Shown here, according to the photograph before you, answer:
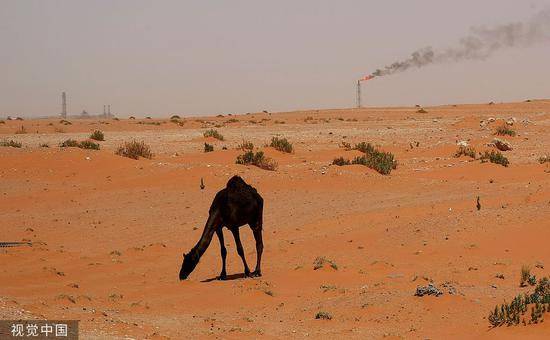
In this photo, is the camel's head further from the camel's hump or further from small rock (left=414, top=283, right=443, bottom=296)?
small rock (left=414, top=283, right=443, bottom=296)

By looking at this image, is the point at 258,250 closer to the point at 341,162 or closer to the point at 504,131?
the point at 341,162

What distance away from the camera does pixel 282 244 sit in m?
18.5

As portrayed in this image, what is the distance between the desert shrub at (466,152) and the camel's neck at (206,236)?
2128 cm

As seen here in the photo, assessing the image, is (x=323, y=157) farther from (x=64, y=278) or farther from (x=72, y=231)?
(x=64, y=278)

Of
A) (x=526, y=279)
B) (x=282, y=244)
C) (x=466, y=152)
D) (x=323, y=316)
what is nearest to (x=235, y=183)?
(x=323, y=316)

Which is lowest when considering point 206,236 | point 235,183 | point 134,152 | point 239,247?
point 239,247

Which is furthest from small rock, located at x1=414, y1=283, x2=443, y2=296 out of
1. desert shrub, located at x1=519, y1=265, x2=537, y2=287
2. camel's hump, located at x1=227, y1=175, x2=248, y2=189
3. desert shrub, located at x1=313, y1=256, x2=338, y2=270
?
camel's hump, located at x1=227, y1=175, x2=248, y2=189

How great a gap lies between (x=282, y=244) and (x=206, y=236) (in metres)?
4.32

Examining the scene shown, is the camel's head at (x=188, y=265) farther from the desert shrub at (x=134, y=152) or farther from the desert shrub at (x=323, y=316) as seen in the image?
the desert shrub at (x=134, y=152)

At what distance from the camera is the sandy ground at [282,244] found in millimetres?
11531

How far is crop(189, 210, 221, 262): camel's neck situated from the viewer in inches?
567

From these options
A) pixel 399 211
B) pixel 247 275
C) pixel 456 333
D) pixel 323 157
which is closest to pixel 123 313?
pixel 247 275

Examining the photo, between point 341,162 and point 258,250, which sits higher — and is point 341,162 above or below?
above

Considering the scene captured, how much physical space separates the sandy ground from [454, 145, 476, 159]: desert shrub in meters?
0.61
